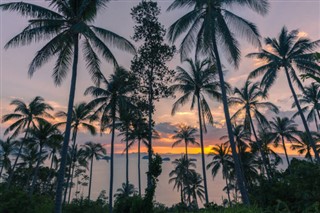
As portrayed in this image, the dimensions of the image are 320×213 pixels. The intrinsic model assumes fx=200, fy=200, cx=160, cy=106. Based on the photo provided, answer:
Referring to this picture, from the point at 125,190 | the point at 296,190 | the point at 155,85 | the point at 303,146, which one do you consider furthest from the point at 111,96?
the point at 303,146

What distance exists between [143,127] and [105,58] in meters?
9.44

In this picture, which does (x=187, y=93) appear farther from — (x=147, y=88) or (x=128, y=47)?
(x=128, y=47)

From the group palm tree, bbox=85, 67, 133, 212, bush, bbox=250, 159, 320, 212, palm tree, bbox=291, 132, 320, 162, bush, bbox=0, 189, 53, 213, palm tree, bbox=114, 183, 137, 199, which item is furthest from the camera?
palm tree, bbox=291, 132, 320, 162

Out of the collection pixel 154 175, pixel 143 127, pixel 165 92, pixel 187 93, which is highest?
pixel 187 93

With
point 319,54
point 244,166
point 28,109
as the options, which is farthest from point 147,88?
point 244,166

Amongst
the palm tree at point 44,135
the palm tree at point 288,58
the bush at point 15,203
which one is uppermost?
the palm tree at point 288,58

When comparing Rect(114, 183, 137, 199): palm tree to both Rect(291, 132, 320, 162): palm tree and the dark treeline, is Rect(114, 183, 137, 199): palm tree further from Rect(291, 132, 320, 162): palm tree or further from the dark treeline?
Rect(291, 132, 320, 162): palm tree

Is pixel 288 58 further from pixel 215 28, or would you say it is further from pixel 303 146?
pixel 303 146

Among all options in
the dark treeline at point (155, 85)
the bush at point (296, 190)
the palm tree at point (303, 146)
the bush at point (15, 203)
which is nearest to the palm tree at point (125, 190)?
the dark treeline at point (155, 85)

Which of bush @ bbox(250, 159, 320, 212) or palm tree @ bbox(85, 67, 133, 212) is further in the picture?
palm tree @ bbox(85, 67, 133, 212)

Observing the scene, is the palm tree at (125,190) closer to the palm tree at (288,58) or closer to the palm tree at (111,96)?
the palm tree at (111,96)

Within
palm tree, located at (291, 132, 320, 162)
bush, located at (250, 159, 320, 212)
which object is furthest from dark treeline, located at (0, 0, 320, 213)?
palm tree, located at (291, 132, 320, 162)

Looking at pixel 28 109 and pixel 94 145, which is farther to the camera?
pixel 94 145

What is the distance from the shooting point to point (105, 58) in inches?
520
